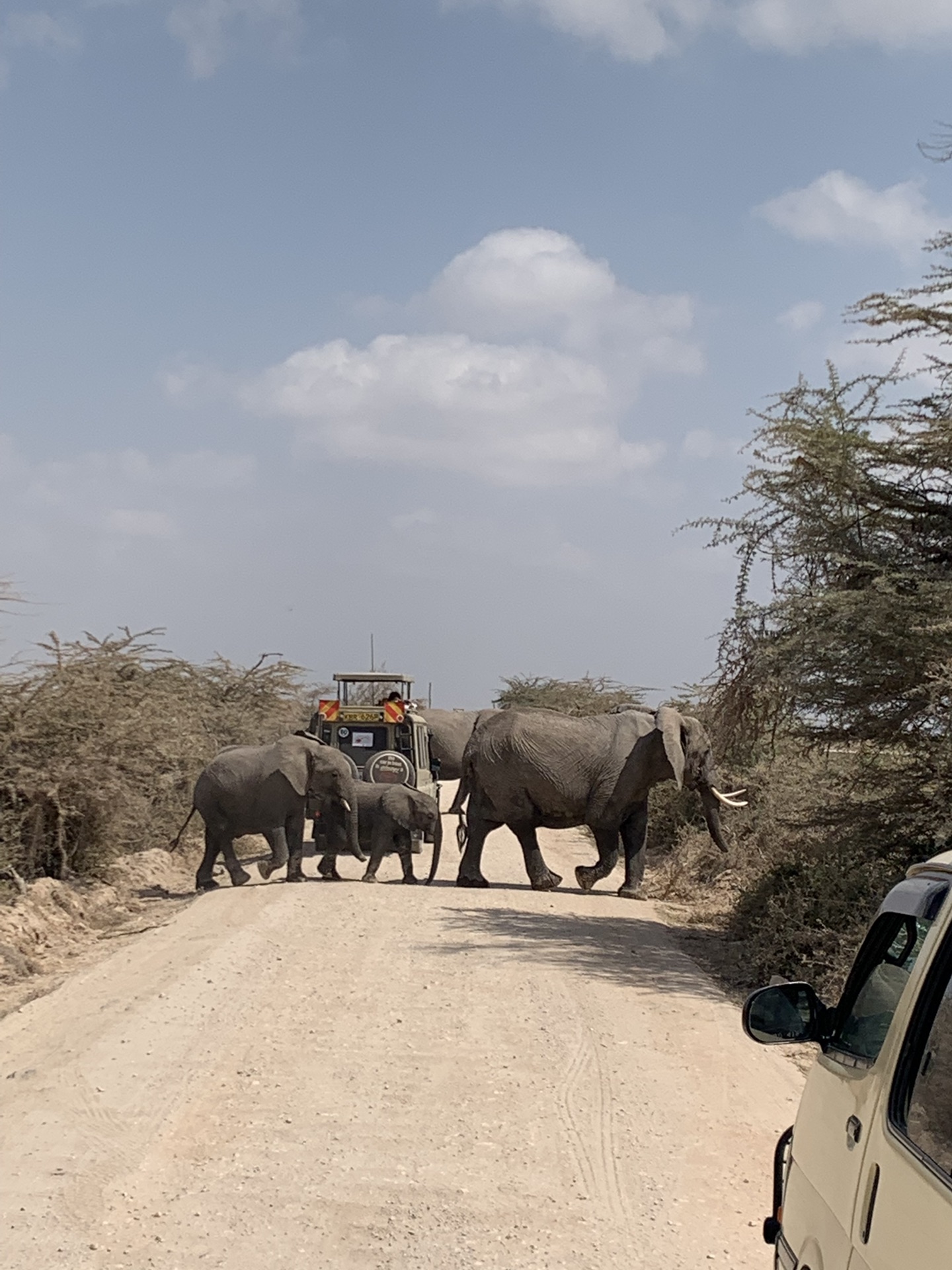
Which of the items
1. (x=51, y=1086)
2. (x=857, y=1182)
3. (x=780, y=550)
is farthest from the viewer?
(x=780, y=550)

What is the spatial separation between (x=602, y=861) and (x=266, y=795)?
4.23 meters

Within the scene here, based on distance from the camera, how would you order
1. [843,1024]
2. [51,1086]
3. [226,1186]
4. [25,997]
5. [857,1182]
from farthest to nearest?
[25,997]
[51,1086]
[226,1186]
[843,1024]
[857,1182]

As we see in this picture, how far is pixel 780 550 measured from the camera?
1198 cm

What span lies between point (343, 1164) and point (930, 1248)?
4.28 meters

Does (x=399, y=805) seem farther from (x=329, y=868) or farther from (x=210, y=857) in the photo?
(x=210, y=857)

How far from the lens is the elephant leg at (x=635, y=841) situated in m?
16.4

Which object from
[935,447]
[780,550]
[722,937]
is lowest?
[722,937]

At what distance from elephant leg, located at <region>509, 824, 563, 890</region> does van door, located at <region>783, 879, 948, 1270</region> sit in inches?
514

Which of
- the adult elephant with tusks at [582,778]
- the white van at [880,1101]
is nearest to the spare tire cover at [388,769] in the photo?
the adult elephant with tusks at [582,778]

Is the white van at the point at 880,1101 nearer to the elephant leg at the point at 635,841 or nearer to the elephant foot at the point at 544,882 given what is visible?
the elephant leg at the point at 635,841

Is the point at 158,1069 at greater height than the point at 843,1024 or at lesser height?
lesser

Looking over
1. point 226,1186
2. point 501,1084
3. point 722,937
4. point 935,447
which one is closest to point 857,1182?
point 226,1186

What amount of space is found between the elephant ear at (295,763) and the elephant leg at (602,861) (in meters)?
3.57

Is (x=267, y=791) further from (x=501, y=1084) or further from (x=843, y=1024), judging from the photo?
(x=843, y=1024)
